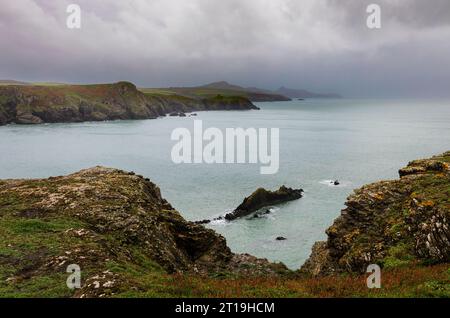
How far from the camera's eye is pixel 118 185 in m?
32.7

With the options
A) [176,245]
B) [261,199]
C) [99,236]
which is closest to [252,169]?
[261,199]

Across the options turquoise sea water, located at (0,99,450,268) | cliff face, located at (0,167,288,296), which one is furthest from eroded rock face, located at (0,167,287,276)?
turquoise sea water, located at (0,99,450,268)

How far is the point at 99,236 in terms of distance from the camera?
24078 mm

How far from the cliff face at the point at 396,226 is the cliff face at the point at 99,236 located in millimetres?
5822

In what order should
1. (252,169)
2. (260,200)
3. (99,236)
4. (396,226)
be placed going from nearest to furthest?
(99,236) → (396,226) → (260,200) → (252,169)

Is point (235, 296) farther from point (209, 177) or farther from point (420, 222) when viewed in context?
point (209, 177)

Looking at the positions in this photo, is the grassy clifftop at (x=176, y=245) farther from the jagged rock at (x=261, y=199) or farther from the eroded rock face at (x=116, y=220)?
the jagged rock at (x=261, y=199)

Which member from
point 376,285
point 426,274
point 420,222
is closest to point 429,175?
point 420,222

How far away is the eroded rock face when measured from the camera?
23.7m

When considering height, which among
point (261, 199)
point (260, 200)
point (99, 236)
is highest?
point (99, 236)

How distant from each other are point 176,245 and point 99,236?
27.7 ft

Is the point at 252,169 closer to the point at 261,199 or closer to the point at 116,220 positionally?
the point at 261,199

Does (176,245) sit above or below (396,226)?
below
